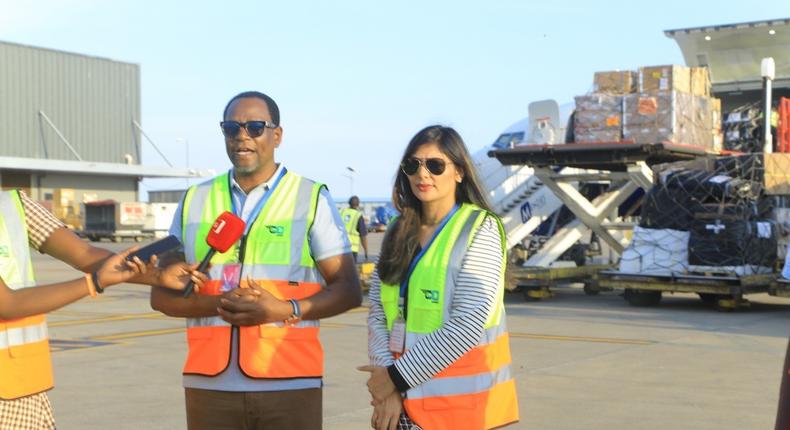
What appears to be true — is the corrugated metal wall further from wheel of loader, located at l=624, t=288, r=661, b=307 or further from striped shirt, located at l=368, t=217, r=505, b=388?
striped shirt, located at l=368, t=217, r=505, b=388

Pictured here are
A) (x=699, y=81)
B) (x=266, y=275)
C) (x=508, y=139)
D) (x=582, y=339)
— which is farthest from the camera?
(x=508, y=139)

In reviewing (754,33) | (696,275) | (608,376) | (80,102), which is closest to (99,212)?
(80,102)

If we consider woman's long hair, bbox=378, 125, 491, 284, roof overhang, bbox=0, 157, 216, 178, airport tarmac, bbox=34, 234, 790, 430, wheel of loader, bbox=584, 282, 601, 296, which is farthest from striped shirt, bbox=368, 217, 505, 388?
roof overhang, bbox=0, 157, 216, 178

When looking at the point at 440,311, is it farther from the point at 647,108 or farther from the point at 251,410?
the point at 647,108

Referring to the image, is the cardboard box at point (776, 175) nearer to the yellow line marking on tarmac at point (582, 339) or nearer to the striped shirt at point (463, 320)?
the yellow line marking on tarmac at point (582, 339)

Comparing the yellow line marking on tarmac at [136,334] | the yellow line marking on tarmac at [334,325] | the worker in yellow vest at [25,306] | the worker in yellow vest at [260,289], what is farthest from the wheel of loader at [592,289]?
the worker in yellow vest at [25,306]

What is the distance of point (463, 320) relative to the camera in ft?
11.3

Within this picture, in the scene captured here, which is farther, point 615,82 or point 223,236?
point 615,82

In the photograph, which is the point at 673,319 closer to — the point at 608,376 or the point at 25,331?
the point at 608,376

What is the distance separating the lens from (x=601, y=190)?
21.9 m

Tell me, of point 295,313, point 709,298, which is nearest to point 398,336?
point 295,313

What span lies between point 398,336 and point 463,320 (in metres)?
0.26

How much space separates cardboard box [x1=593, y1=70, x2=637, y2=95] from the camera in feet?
59.4

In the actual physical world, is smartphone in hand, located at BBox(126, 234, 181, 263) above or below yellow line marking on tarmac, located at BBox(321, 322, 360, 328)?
above
